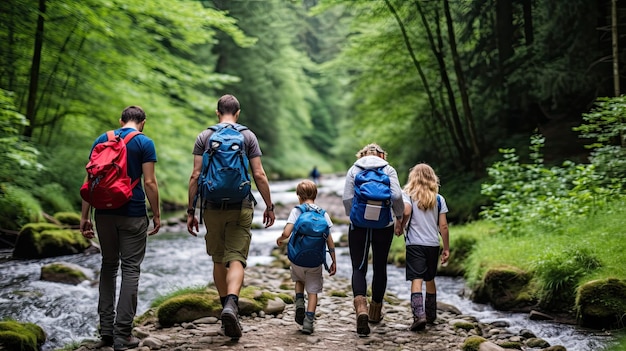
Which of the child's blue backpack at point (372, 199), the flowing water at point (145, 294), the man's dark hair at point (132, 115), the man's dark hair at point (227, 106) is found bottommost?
the flowing water at point (145, 294)

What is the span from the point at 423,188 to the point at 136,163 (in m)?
3.14

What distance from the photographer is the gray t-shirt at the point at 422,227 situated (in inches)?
215

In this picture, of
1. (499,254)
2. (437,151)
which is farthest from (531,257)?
(437,151)

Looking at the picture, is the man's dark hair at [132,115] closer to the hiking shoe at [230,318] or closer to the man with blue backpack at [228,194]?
the man with blue backpack at [228,194]

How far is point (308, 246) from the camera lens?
493 cm

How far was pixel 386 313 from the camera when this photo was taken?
248 inches

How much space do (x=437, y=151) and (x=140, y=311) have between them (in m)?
11.2

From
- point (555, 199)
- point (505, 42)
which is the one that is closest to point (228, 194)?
point (555, 199)

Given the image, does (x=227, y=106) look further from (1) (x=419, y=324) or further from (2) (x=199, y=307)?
(1) (x=419, y=324)

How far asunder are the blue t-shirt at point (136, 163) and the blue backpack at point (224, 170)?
55 centimetres

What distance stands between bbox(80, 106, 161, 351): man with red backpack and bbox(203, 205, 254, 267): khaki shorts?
492 millimetres

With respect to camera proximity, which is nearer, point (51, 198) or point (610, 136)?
point (610, 136)

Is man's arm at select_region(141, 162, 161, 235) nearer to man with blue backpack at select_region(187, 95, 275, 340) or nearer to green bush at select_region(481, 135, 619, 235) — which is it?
man with blue backpack at select_region(187, 95, 275, 340)

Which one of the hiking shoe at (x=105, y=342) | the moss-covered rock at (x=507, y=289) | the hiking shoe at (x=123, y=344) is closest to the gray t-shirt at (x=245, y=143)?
the hiking shoe at (x=123, y=344)
